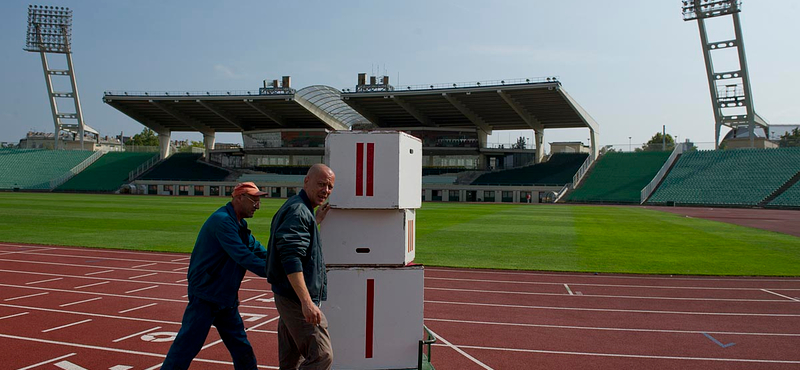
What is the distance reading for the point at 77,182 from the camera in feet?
213

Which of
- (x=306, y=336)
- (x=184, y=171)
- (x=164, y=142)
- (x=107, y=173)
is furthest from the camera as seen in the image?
(x=164, y=142)

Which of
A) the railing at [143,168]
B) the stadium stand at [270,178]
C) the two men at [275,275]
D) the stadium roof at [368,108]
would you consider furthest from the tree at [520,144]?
the two men at [275,275]

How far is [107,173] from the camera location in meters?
68.7

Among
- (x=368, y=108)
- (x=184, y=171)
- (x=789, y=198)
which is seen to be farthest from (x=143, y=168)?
(x=789, y=198)

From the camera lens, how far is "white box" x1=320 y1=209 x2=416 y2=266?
16.3ft

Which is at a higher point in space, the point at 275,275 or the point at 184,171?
the point at 184,171

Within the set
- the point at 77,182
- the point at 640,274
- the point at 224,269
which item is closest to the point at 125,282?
the point at 224,269

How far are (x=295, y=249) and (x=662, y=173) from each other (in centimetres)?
5931

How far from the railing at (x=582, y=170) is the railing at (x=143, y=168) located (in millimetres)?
52454

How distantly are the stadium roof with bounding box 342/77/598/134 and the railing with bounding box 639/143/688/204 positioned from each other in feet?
29.5

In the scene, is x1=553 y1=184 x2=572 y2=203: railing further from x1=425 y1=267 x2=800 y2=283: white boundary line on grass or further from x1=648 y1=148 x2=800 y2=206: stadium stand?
x1=425 y1=267 x2=800 y2=283: white boundary line on grass

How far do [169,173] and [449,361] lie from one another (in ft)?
233

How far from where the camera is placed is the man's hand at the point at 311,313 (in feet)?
13.0

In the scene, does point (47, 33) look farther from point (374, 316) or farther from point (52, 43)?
point (374, 316)
